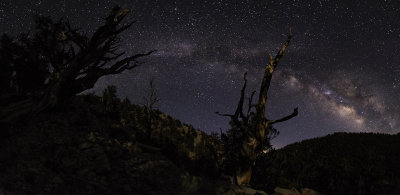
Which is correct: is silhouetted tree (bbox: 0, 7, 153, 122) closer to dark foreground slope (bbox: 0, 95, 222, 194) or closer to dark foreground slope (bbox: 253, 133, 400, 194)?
dark foreground slope (bbox: 0, 95, 222, 194)

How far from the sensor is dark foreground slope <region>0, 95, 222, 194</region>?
20.4 ft

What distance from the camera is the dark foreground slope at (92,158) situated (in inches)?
245

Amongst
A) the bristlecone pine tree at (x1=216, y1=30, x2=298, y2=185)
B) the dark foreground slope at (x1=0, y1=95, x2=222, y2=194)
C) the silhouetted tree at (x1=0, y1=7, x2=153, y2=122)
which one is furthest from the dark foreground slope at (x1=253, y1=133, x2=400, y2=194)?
the silhouetted tree at (x1=0, y1=7, x2=153, y2=122)

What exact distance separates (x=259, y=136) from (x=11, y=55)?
14.7 metres

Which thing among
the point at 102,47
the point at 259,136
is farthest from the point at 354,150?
the point at 102,47

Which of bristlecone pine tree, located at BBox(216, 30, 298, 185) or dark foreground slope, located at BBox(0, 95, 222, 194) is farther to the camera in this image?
bristlecone pine tree, located at BBox(216, 30, 298, 185)

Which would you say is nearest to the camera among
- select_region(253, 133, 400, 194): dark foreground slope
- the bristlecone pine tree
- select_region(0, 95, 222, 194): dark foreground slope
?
select_region(0, 95, 222, 194): dark foreground slope

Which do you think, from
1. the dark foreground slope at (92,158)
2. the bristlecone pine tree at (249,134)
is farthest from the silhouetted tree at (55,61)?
the bristlecone pine tree at (249,134)

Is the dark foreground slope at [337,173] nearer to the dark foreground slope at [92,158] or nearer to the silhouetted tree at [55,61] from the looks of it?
the dark foreground slope at [92,158]

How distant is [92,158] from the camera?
304 inches

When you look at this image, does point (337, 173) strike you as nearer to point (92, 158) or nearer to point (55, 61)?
point (92, 158)

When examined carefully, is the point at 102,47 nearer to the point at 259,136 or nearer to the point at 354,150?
the point at 259,136

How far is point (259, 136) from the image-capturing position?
9.24 meters

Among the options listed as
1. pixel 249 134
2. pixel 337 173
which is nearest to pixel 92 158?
pixel 249 134
